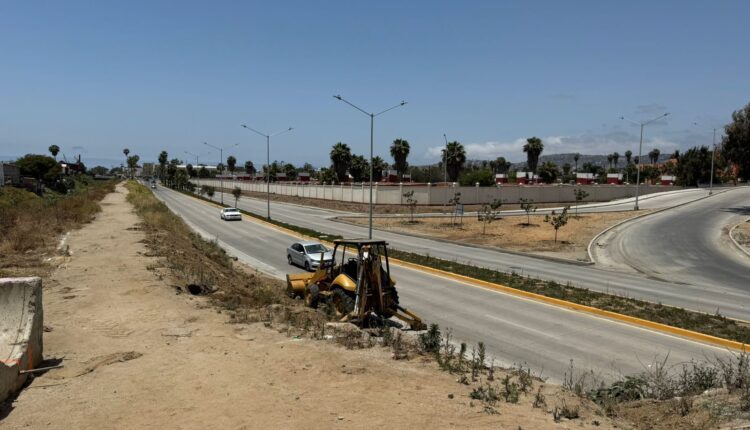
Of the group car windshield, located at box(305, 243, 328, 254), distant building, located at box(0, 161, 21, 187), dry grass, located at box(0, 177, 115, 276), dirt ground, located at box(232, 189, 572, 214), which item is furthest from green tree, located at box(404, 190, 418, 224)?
distant building, located at box(0, 161, 21, 187)

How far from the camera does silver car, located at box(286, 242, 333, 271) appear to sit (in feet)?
78.9

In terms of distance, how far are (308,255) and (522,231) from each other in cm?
2736

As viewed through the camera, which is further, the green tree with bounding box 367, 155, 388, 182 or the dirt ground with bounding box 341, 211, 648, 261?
the green tree with bounding box 367, 155, 388, 182

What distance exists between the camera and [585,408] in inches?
285

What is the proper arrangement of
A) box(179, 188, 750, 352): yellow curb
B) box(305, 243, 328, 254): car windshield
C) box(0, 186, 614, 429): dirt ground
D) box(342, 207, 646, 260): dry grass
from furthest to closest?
box(342, 207, 646, 260): dry grass → box(305, 243, 328, 254): car windshield → box(179, 188, 750, 352): yellow curb → box(0, 186, 614, 429): dirt ground

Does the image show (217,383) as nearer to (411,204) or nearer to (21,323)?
(21,323)

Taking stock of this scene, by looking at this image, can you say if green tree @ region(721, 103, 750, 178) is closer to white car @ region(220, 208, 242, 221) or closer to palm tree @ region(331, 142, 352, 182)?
white car @ region(220, 208, 242, 221)

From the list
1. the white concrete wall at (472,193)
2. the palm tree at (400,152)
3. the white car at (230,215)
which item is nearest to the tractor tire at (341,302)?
the white car at (230,215)

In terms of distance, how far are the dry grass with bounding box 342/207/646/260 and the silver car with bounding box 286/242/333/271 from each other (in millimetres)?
17302

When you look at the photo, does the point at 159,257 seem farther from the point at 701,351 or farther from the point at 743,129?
the point at 743,129

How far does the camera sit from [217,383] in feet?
25.5

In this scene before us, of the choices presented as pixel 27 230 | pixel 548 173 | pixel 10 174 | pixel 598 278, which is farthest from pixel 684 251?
pixel 548 173

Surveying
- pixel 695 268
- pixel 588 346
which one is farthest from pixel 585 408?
pixel 695 268

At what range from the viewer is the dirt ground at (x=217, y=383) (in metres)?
6.55
